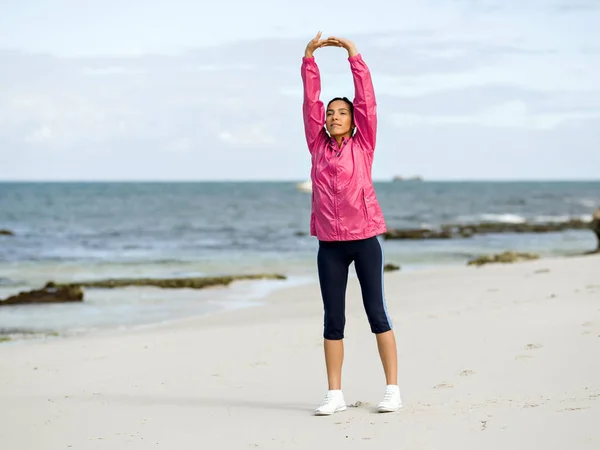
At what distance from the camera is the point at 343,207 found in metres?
5.04

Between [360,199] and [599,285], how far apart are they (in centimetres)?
608

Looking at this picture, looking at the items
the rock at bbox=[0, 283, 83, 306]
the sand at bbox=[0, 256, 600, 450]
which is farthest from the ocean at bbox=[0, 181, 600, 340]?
the sand at bbox=[0, 256, 600, 450]

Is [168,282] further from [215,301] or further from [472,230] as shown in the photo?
[472,230]

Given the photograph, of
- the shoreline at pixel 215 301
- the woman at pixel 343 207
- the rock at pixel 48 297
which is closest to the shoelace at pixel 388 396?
the woman at pixel 343 207

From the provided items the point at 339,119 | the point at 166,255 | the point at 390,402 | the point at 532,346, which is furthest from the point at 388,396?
the point at 166,255

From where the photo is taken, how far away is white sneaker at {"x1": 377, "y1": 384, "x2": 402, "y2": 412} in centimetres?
506

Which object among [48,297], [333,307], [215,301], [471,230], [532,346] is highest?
[333,307]

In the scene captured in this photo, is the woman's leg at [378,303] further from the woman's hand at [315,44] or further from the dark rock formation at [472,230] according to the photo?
the dark rock formation at [472,230]

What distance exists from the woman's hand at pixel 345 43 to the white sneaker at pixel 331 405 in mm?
2068

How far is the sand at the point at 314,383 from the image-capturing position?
4.59 metres

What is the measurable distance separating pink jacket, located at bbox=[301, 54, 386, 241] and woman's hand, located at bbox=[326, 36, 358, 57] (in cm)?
6

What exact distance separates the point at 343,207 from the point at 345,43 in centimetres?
105

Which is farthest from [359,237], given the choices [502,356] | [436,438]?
[502,356]

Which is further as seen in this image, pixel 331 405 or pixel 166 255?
pixel 166 255
